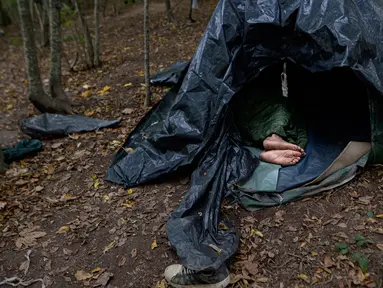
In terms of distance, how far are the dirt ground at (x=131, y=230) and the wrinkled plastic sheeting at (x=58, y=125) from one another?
13 cm

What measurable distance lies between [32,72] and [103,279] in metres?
3.19

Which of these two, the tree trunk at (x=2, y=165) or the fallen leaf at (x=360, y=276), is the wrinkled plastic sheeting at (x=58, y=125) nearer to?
the tree trunk at (x=2, y=165)

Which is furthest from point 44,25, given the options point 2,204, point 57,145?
point 2,204

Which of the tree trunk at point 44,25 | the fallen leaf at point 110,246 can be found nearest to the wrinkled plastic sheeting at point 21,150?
the fallen leaf at point 110,246

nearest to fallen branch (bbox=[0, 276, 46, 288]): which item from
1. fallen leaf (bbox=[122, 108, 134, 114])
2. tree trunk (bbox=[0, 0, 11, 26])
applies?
fallen leaf (bbox=[122, 108, 134, 114])

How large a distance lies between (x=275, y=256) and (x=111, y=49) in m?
7.05

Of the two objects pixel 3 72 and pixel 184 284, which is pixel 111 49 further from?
pixel 184 284

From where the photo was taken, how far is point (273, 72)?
12.2 ft

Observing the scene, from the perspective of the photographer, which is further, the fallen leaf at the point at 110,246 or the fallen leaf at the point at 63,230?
the fallen leaf at the point at 63,230

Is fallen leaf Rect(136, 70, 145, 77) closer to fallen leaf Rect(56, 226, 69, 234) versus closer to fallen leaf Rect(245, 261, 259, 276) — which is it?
fallen leaf Rect(56, 226, 69, 234)

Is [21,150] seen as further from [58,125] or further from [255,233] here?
[255,233]

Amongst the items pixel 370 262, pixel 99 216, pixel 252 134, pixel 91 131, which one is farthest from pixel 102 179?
pixel 370 262

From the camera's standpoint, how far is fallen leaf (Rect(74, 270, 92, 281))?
248 centimetres

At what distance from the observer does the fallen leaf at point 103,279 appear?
7.93 ft
